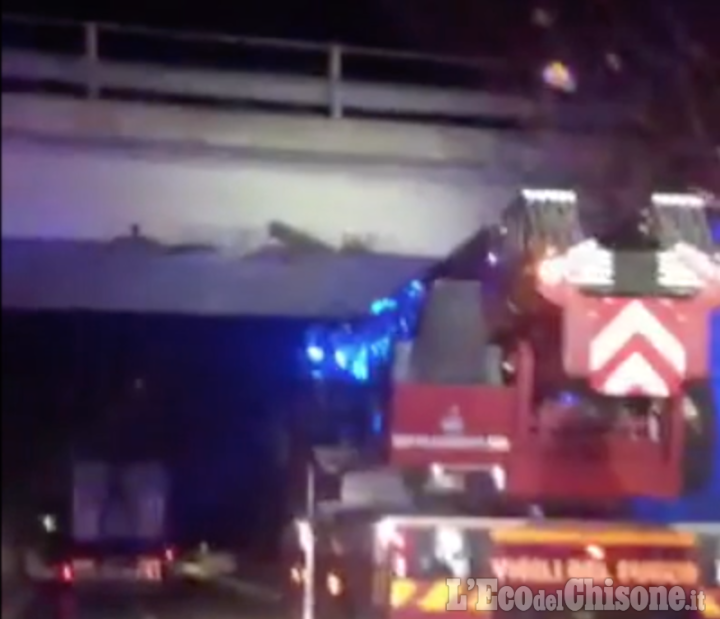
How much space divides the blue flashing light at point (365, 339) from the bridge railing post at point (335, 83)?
1.45m

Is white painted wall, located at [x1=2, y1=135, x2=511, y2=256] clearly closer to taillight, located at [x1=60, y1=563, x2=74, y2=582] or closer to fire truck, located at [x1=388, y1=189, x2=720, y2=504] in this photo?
fire truck, located at [x1=388, y1=189, x2=720, y2=504]

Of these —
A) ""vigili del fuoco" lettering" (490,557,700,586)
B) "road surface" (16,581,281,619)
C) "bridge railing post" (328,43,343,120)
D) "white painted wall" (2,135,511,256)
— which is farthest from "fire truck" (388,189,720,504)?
"road surface" (16,581,281,619)

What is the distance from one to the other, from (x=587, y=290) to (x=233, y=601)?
7.86 meters

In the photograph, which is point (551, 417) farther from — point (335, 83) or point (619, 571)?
point (335, 83)

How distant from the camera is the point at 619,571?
9938 mm

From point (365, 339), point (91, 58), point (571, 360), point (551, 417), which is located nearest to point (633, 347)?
point (571, 360)

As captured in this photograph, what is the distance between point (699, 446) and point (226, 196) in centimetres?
409

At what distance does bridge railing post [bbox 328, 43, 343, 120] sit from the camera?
46.7ft

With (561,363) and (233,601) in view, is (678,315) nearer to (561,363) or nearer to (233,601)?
(561,363)

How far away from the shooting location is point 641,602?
9945 millimetres

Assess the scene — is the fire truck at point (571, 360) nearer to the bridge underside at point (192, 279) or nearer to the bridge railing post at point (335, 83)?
the bridge underside at point (192, 279)

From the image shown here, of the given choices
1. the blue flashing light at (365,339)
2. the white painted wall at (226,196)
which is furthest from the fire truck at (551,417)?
the white painted wall at (226,196)

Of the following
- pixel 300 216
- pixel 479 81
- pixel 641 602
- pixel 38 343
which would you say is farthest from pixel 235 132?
pixel 38 343

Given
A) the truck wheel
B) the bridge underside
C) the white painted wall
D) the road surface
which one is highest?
the white painted wall
